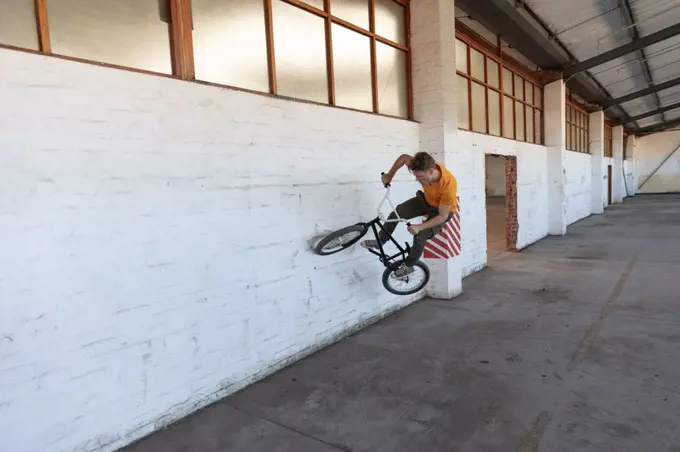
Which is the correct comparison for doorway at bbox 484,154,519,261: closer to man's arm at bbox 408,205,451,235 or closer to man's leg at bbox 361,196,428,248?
man's leg at bbox 361,196,428,248

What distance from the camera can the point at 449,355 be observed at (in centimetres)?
390

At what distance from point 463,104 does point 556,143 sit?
16.6ft

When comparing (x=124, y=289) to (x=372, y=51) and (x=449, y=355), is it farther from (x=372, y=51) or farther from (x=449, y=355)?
(x=372, y=51)

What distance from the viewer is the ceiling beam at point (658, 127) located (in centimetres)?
2403

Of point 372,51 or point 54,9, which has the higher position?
point 372,51

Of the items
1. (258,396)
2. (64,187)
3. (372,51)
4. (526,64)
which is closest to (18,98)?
(64,187)

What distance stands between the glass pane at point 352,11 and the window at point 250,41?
0.04 ft

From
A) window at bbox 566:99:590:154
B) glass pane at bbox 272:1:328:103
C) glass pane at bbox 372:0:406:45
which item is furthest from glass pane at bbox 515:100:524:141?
glass pane at bbox 272:1:328:103

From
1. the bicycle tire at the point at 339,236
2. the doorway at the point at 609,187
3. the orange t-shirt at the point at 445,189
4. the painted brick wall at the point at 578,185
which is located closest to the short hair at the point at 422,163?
the orange t-shirt at the point at 445,189

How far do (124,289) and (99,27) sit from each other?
162cm

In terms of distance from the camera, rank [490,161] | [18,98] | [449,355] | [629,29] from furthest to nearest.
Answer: [490,161], [629,29], [449,355], [18,98]

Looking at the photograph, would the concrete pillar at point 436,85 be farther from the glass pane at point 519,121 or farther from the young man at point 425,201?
the glass pane at point 519,121

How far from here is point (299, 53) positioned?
13.5 feet

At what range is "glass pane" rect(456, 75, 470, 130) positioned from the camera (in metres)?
6.96
